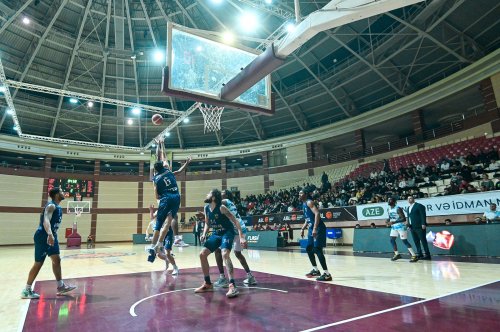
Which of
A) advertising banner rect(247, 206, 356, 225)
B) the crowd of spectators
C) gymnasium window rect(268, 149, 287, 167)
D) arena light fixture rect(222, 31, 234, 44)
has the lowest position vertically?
advertising banner rect(247, 206, 356, 225)

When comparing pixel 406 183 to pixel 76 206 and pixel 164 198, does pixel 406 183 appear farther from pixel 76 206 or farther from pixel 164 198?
pixel 76 206

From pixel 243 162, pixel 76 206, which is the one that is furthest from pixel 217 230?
pixel 243 162

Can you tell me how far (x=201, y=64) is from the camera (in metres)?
9.19

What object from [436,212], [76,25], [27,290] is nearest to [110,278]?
[27,290]

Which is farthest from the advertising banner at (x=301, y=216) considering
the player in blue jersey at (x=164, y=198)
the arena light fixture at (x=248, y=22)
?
the player in blue jersey at (x=164, y=198)

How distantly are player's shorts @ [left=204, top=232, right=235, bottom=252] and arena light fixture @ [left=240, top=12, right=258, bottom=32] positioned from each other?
564 inches

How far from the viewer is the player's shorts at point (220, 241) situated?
6.05 m

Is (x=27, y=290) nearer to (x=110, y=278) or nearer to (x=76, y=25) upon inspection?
(x=110, y=278)

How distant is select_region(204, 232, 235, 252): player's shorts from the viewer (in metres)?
6.05

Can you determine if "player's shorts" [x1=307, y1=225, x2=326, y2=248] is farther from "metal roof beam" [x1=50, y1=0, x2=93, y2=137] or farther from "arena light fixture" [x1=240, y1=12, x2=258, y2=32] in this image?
"metal roof beam" [x1=50, y1=0, x2=93, y2=137]

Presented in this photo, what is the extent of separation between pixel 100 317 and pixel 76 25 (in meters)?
23.9

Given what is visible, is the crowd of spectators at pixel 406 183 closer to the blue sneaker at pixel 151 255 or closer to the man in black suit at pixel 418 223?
the man in black suit at pixel 418 223

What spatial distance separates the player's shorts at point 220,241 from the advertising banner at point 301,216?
12794 millimetres

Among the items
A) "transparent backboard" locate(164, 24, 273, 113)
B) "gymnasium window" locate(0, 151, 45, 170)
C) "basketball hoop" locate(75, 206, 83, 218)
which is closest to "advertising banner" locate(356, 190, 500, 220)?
"transparent backboard" locate(164, 24, 273, 113)
